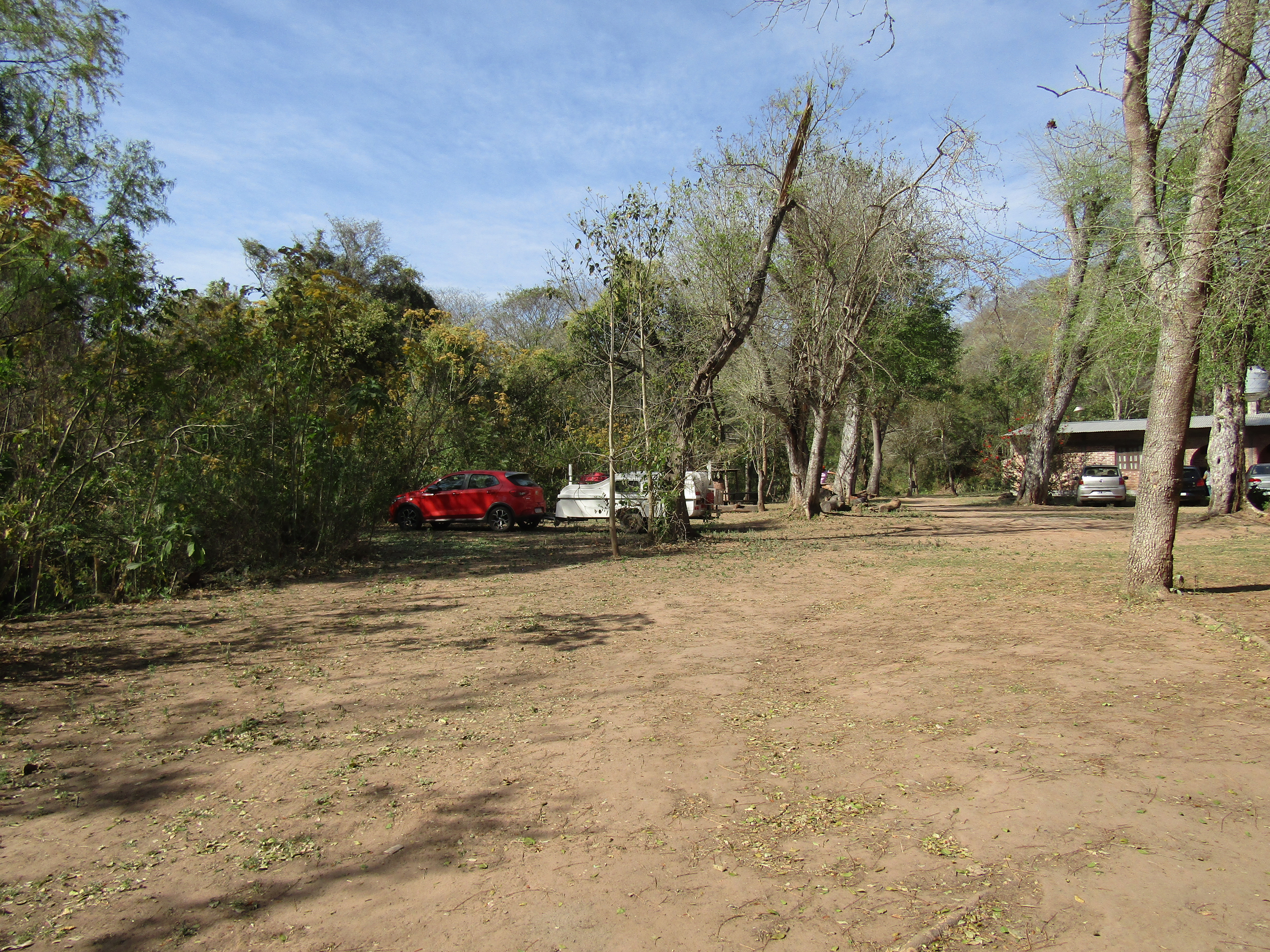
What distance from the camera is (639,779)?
4.19 meters

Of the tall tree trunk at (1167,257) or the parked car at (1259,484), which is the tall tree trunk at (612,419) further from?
the parked car at (1259,484)

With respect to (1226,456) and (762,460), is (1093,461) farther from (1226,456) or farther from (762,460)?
(762,460)

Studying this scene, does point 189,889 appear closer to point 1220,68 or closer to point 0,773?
point 0,773

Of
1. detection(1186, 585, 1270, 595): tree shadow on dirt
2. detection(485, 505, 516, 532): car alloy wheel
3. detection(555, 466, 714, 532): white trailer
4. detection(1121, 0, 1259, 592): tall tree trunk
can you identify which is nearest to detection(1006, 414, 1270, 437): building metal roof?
detection(555, 466, 714, 532): white trailer

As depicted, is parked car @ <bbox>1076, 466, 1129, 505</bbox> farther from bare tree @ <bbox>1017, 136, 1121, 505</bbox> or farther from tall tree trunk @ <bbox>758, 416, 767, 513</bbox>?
tall tree trunk @ <bbox>758, 416, 767, 513</bbox>

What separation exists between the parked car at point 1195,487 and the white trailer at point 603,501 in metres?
18.3

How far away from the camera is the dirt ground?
9.74 feet

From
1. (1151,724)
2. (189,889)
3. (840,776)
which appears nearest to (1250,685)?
(1151,724)

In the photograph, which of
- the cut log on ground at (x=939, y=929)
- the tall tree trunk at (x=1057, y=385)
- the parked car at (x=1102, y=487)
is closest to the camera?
the cut log on ground at (x=939, y=929)

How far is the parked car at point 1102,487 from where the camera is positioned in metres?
29.3

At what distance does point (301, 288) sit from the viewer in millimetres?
11078

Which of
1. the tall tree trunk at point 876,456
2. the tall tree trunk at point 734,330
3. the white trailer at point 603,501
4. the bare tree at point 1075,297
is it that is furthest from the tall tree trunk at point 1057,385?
the white trailer at point 603,501

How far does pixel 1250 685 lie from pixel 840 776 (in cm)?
331

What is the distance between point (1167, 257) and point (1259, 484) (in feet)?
75.7
